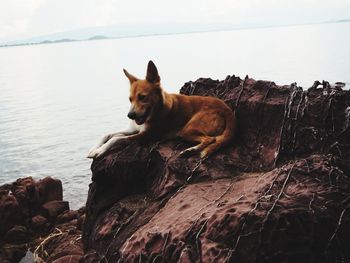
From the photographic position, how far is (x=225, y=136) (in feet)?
28.9

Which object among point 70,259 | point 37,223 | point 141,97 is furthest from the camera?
point 37,223

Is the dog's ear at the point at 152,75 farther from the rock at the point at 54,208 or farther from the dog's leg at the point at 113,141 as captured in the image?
the rock at the point at 54,208

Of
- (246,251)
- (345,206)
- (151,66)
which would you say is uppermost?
(151,66)

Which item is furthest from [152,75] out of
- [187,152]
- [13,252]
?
[13,252]

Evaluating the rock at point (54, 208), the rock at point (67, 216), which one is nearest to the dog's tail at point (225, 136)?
the rock at point (67, 216)

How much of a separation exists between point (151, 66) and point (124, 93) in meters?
43.6

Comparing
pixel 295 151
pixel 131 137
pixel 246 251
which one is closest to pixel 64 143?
pixel 131 137

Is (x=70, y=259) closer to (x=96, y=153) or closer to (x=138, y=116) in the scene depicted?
(x=96, y=153)

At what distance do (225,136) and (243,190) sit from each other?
6.91 ft

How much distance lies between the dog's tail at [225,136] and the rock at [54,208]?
7.77 meters

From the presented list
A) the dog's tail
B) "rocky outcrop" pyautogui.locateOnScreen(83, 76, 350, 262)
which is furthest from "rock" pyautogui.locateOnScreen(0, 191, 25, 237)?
the dog's tail

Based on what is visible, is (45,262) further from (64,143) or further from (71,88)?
(71,88)

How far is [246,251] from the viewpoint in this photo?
212 inches

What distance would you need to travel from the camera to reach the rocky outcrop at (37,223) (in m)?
12.2
